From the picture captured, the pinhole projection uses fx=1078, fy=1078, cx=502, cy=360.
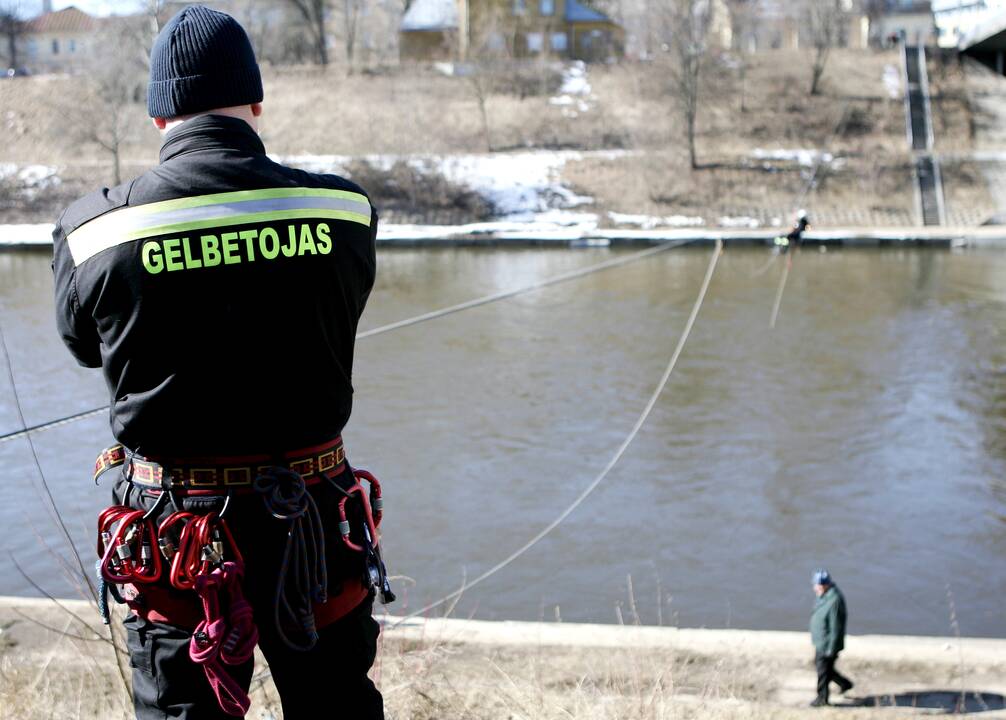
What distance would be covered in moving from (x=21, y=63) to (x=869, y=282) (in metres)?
47.8

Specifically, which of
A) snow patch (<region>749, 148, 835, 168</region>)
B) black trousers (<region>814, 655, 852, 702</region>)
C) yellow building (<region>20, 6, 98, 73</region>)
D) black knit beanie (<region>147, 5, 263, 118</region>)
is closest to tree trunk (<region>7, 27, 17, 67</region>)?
yellow building (<region>20, 6, 98, 73</region>)

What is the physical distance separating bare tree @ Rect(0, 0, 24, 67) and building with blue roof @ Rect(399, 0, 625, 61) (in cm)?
1874

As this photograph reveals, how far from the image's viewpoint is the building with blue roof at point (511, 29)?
49.9 meters

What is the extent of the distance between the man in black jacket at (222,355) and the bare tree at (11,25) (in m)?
55.3

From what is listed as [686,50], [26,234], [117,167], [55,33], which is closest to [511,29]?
[686,50]

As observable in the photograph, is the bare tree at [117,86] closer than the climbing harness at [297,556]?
No

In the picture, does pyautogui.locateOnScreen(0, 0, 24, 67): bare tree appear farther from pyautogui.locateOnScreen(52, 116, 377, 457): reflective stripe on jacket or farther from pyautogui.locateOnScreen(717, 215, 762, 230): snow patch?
pyautogui.locateOnScreen(52, 116, 377, 457): reflective stripe on jacket

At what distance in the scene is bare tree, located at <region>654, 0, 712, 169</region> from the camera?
38.3 metres

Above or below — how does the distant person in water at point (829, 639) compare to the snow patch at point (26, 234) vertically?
below

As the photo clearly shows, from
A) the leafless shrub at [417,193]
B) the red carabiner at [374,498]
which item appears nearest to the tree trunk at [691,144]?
the leafless shrub at [417,193]

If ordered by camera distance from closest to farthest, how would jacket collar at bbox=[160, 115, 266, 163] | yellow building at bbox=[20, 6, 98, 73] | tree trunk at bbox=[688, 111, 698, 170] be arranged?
1. jacket collar at bbox=[160, 115, 266, 163]
2. tree trunk at bbox=[688, 111, 698, 170]
3. yellow building at bbox=[20, 6, 98, 73]

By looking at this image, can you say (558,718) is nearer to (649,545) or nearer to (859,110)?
(649,545)

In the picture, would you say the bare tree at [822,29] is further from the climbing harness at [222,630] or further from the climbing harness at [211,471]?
the climbing harness at [222,630]

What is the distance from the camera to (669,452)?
13.0 metres
